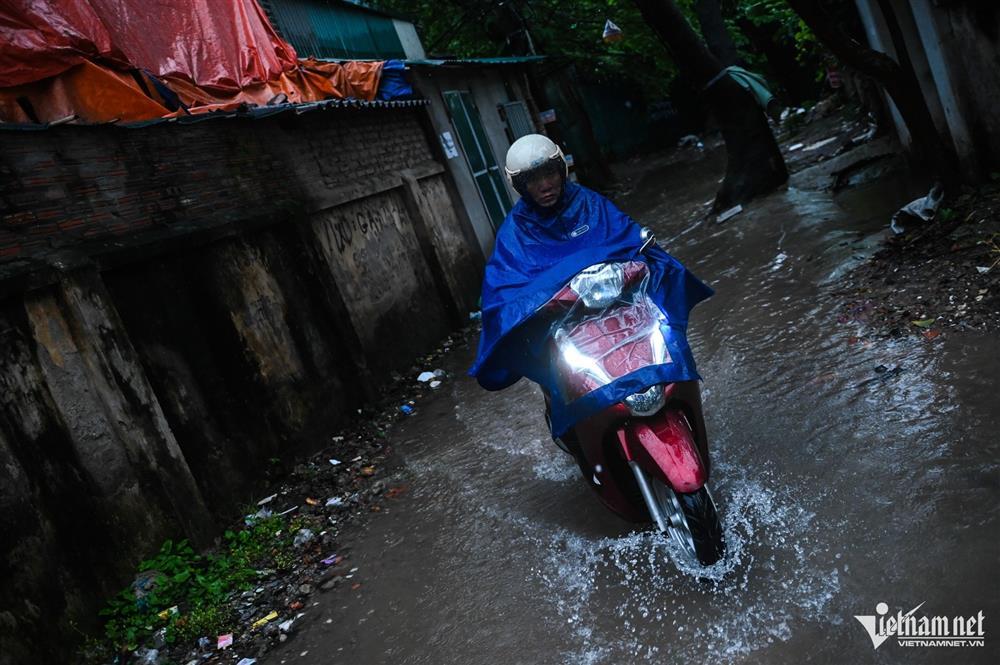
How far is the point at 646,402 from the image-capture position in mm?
3141

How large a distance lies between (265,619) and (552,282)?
2.40 meters

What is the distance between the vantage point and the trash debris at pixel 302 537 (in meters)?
4.86

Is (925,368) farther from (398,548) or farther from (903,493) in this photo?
(398,548)

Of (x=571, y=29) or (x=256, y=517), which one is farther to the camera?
(x=571, y=29)

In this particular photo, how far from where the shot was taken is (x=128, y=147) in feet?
17.0

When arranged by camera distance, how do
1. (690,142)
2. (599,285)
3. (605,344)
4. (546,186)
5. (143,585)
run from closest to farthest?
1. (605,344)
2. (599,285)
3. (546,186)
4. (143,585)
5. (690,142)

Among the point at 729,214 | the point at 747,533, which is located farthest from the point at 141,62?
the point at 729,214

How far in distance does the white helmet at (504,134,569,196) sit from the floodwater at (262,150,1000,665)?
6.11 feet

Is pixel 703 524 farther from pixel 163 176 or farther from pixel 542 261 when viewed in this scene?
pixel 163 176

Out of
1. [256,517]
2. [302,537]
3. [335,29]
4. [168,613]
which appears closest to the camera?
[168,613]

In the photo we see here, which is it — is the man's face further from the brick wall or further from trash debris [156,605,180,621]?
trash debris [156,605,180,621]

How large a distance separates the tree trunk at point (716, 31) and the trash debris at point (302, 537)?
1691cm

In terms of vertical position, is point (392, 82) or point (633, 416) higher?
point (392, 82)

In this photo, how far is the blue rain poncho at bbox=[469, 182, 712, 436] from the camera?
11.5 ft
